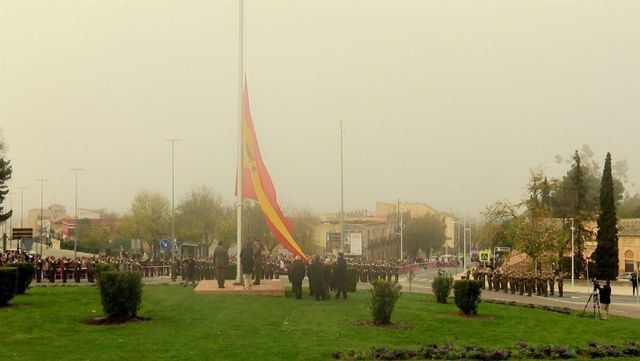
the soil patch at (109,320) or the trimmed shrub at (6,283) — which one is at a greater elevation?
the trimmed shrub at (6,283)

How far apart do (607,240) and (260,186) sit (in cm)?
4040

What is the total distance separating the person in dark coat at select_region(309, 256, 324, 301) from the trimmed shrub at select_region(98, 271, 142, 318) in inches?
328

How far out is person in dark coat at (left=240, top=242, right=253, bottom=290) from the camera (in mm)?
25297

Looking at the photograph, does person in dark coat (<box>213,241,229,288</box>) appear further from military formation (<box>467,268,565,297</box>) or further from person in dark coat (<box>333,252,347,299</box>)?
military formation (<box>467,268,565,297</box>)

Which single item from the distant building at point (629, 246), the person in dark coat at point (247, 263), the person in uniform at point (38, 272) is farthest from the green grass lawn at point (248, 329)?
the distant building at point (629, 246)

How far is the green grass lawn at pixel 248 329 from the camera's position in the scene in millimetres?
13974

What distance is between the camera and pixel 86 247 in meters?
93.6

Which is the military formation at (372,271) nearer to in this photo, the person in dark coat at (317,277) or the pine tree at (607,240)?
the person in dark coat at (317,277)

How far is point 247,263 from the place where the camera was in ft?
83.5

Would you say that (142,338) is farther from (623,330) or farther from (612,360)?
(623,330)

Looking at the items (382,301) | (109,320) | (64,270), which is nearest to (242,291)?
(109,320)

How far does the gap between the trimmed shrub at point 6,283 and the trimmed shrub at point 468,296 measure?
12.7m

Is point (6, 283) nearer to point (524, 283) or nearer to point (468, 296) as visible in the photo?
point (468, 296)

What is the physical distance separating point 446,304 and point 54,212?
164372mm
